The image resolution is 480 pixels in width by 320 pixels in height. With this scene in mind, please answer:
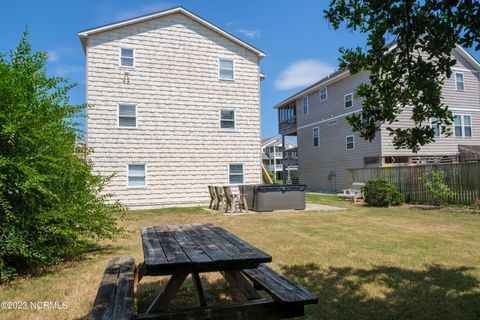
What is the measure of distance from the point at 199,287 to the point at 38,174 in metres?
2.86

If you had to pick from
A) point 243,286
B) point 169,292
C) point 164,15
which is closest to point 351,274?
point 243,286

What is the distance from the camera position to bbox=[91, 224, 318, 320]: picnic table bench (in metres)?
2.71

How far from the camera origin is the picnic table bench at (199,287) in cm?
271

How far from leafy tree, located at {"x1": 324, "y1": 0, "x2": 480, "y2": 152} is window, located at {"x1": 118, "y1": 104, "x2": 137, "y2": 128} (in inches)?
543

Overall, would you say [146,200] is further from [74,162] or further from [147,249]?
[147,249]

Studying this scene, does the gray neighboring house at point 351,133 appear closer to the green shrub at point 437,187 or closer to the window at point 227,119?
the green shrub at point 437,187

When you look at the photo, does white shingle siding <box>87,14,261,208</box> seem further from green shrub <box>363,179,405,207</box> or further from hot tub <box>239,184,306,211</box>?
green shrub <box>363,179,405,207</box>

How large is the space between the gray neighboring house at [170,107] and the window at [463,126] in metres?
14.8

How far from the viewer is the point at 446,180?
1472cm

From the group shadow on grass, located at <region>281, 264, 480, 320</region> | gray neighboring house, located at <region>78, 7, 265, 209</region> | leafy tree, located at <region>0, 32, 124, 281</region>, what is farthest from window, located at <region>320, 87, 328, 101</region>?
leafy tree, located at <region>0, 32, 124, 281</region>

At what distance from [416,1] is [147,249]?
3.15 meters

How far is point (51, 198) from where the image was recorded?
5453mm

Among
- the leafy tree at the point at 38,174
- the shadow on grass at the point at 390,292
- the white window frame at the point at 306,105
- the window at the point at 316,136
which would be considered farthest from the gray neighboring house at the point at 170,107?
the white window frame at the point at 306,105

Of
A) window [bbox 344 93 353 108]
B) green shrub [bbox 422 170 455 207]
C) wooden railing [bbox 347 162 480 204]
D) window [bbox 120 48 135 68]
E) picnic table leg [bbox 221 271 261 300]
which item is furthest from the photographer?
window [bbox 344 93 353 108]
